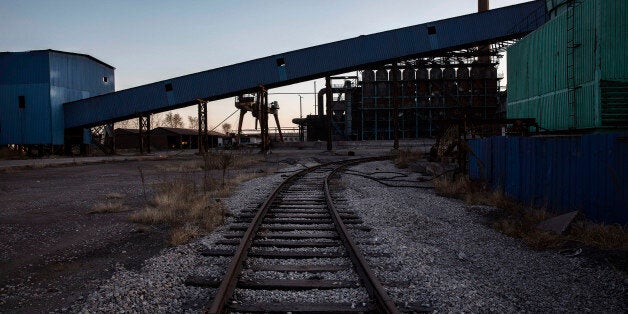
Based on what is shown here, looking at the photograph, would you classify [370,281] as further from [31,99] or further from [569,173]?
[31,99]

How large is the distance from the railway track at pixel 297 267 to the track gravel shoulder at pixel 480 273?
1.06 feet

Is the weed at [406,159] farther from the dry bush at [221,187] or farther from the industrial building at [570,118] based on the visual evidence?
the dry bush at [221,187]

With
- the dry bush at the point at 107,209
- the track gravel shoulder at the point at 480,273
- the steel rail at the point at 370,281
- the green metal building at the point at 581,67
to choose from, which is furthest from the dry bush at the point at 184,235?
the green metal building at the point at 581,67

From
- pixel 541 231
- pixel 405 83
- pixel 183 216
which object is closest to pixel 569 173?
pixel 541 231

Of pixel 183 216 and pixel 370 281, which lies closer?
pixel 370 281

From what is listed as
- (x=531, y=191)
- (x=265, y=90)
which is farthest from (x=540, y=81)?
(x=265, y=90)

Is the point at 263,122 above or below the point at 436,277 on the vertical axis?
above

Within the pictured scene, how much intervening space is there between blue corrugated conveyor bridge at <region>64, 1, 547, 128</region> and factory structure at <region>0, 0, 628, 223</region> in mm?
78

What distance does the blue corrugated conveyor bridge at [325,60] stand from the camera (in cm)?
2986

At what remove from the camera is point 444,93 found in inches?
2127

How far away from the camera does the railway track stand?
3484 millimetres

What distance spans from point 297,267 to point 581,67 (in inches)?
522

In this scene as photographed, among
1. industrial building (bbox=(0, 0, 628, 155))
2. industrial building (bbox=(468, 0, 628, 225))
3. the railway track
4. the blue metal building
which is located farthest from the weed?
the blue metal building

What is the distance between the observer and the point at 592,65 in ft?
41.9
